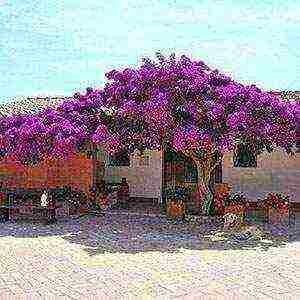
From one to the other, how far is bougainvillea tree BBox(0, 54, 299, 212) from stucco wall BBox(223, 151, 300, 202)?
16.3 ft

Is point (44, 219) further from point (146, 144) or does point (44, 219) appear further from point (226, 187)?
point (226, 187)

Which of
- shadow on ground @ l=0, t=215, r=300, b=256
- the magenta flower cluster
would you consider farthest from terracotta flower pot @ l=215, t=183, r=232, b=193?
the magenta flower cluster

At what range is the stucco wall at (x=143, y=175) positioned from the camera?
19.5 m

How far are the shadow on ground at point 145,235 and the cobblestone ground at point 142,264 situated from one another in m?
0.02

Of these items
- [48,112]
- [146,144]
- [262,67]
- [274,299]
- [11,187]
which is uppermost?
[262,67]

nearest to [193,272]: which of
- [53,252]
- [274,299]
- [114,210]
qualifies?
[274,299]

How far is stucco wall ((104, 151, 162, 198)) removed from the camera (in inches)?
769

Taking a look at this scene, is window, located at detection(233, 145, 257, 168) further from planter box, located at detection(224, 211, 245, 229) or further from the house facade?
planter box, located at detection(224, 211, 245, 229)

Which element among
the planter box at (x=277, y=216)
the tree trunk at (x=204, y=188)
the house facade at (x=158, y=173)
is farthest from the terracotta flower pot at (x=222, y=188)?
the planter box at (x=277, y=216)

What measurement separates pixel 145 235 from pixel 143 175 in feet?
24.0

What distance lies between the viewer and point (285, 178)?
17.9 meters

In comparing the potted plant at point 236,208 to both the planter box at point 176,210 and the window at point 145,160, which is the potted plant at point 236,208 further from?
the window at point 145,160

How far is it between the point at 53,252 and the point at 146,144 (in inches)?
148

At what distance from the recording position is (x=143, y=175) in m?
19.7
